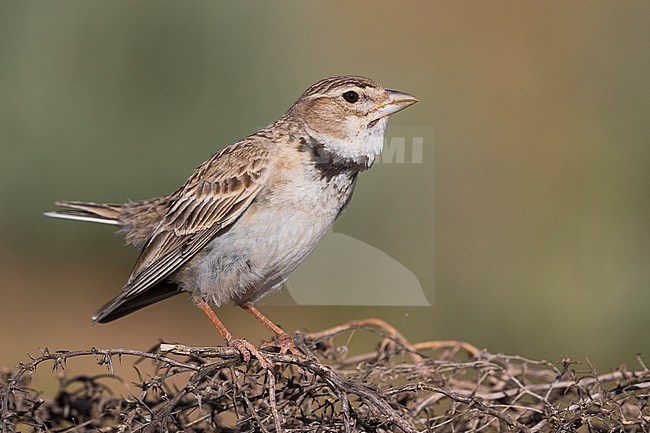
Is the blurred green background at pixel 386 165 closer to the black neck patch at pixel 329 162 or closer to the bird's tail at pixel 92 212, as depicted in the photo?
the bird's tail at pixel 92 212

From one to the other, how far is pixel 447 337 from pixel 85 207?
3.81 m

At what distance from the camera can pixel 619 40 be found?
36.5ft

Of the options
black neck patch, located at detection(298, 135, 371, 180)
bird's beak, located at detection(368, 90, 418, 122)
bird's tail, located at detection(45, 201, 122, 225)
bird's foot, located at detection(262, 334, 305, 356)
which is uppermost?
bird's tail, located at detection(45, 201, 122, 225)

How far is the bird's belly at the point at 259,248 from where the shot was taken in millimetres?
4719

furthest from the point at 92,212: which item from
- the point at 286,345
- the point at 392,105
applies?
the point at 392,105

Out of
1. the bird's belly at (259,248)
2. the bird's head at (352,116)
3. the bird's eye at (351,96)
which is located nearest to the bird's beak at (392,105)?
the bird's head at (352,116)

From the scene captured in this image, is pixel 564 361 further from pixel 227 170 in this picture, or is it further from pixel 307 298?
pixel 307 298

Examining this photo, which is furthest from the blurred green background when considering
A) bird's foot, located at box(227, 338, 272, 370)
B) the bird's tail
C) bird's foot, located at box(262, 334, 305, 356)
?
bird's foot, located at box(227, 338, 272, 370)

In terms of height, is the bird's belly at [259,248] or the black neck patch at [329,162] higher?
the black neck patch at [329,162]

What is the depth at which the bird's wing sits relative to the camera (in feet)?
16.0

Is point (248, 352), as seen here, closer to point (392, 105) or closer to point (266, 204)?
point (266, 204)

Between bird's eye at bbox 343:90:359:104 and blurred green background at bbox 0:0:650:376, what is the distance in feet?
13.3

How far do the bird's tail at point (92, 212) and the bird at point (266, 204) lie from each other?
60cm

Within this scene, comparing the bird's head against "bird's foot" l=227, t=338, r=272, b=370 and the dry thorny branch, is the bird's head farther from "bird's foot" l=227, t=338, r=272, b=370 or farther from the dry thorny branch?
"bird's foot" l=227, t=338, r=272, b=370
